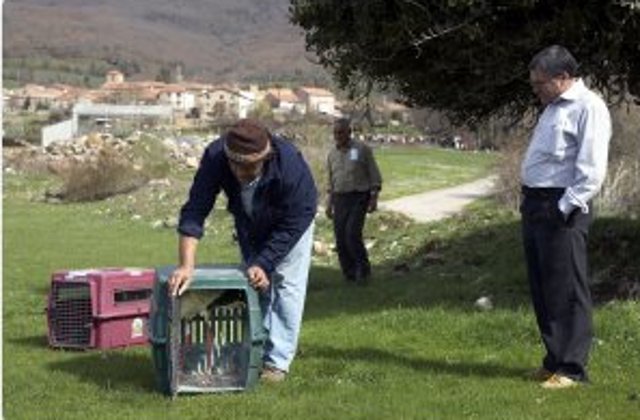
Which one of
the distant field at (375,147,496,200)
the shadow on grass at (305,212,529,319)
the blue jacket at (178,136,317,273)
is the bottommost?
the distant field at (375,147,496,200)

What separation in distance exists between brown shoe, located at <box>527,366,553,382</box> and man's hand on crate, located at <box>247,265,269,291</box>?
185 cm

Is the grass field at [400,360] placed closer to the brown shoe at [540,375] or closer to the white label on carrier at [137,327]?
the brown shoe at [540,375]

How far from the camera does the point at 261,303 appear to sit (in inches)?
317

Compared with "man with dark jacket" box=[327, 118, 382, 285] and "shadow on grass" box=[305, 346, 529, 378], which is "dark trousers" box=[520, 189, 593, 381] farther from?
"man with dark jacket" box=[327, 118, 382, 285]

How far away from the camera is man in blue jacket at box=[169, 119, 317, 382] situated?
7676 mm

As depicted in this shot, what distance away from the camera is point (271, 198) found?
789 centimetres

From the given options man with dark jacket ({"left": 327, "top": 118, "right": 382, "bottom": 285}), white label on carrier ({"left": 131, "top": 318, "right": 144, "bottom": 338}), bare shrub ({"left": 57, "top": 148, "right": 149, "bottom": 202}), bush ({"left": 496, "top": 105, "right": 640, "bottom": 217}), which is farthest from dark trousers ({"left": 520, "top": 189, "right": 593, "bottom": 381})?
bare shrub ({"left": 57, "top": 148, "right": 149, "bottom": 202})

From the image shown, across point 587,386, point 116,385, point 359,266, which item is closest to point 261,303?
point 116,385

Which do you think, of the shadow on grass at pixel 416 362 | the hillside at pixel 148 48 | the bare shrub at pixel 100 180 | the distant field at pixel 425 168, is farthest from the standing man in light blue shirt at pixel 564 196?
the hillside at pixel 148 48

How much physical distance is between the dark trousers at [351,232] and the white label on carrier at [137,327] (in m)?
4.79

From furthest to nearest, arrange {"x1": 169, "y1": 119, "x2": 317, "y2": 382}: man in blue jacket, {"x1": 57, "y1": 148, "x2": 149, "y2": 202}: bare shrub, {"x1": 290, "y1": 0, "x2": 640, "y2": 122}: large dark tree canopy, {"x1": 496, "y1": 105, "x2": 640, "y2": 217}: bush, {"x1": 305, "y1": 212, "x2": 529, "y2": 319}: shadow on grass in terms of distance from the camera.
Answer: {"x1": 57, "y1": 148, "x2": 149, "y2": 202}: bare shrub → {"x1": 496, "y1": 105, "x2": 640, "y2": 217}: bush → {"x1": 305, "y1": 212, "x2": 529, "y2": 319}: shadow on grass → {"x1": 290, "y1": 0, "x2": 640, "y2": 122}: large dark tree canopy → {"x1": 169, "y1": 119, "x2": 317, "y2": 382}: man in blue jacket

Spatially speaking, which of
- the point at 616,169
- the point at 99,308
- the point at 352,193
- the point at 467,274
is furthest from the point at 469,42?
the point at 616,169

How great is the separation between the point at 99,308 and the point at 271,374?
7.28ft

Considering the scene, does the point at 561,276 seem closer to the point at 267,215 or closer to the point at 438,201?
the point at 267,215
